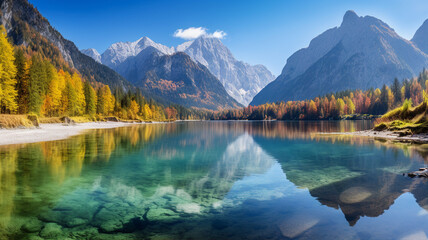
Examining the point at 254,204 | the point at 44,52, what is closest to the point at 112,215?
the point at 254,204

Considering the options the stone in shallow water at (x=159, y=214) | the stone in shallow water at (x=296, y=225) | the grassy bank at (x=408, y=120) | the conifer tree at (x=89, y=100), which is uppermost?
the conifer tree at (x=89, y=100)

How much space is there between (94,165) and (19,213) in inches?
400

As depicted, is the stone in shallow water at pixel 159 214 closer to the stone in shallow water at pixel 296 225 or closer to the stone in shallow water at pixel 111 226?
the stone in shallow water at pixel 111 226

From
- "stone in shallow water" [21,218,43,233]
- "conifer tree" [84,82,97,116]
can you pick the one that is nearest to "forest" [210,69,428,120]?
"conifer tree" [84,82,97,116]

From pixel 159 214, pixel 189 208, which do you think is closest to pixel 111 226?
pixel 159 214

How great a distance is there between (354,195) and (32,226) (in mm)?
13546

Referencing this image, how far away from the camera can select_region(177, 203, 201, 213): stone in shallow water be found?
32.5 ft

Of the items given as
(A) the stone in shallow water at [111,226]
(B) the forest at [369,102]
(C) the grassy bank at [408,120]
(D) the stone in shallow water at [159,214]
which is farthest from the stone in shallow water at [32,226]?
(B) the forest at [369,102]

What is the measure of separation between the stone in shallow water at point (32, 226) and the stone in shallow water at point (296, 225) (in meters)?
8.16

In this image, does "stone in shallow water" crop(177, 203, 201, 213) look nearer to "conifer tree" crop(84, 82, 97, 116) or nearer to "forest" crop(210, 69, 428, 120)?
"conifer tree" crop(84, 82, 97, 116)

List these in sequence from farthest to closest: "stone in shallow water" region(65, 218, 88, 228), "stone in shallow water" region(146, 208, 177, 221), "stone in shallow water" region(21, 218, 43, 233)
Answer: "stone in shallow water" region(146, 208, 177, 221) → "stone in shallow water" region(65, 218, 88, 228) → "stone in shallow water" region(21, 218, 43, 233)

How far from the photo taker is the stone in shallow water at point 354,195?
1100 centimetres

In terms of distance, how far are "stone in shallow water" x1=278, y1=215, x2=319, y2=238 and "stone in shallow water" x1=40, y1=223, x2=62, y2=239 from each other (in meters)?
7.26

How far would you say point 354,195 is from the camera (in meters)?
11.7
